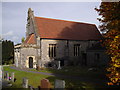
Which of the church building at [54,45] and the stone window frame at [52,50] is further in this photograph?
the stone window frame at [52,50]

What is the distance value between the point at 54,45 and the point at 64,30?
17.3 feet

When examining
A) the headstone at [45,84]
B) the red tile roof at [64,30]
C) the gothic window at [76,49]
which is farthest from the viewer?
the gothic window at [76,49]

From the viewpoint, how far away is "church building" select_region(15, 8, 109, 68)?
28156 millimetres

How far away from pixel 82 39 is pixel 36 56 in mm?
11725

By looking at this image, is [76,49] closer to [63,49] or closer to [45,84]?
[63,49]

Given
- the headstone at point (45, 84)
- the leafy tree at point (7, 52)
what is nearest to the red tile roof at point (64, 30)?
the leafy tree at point (7, 52)

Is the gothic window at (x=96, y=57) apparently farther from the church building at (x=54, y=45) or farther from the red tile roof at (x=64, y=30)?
the red tile roof at (x=64, y=30)

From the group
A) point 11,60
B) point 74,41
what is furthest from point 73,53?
point 11,60

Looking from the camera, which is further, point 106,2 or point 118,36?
point 106,2

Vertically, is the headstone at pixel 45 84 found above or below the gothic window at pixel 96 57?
below

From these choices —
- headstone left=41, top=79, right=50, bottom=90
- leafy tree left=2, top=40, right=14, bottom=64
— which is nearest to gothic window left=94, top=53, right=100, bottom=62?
headstone left=41, top=79, right=50, bottom=90

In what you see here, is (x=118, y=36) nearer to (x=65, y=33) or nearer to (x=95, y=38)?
(x=65, y=33)

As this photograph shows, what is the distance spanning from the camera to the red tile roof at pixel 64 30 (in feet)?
98.5

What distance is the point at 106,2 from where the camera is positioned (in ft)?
26.6
